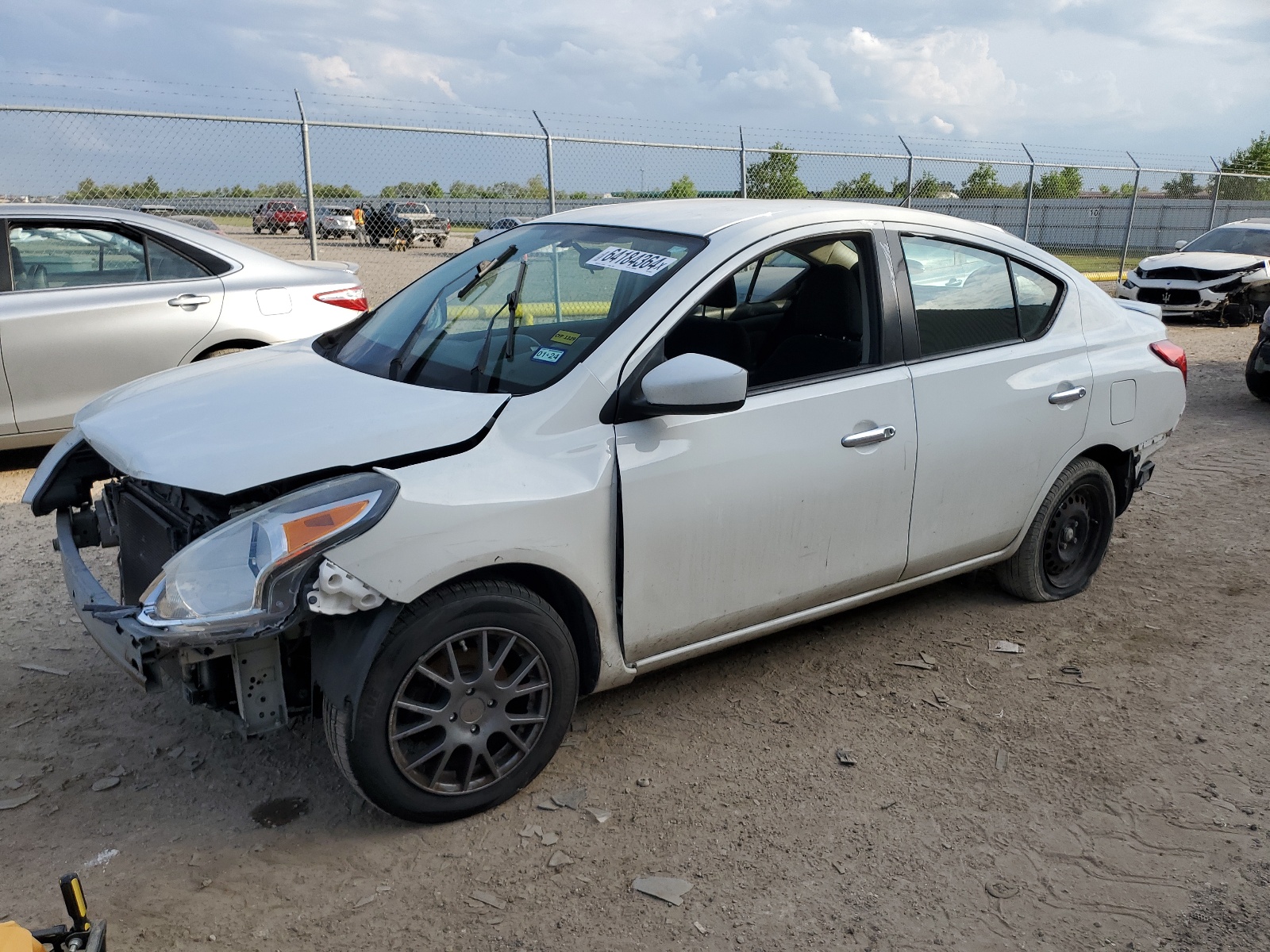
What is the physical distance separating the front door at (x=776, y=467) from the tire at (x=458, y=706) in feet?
1.07

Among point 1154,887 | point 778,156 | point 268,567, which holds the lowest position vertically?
point 1154,887

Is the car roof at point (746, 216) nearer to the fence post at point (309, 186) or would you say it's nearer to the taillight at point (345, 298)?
the taillight at point (345, 298)

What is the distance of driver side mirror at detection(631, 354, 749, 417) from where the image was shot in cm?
301

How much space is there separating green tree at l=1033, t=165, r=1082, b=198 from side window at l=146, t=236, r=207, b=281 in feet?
49.8

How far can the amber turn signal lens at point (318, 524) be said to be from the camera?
8.62ft

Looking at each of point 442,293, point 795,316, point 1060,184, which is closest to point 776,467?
point 795,316

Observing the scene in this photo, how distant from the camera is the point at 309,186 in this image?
409 inches

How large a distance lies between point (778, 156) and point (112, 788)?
40.8 feet

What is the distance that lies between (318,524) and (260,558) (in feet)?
0.54

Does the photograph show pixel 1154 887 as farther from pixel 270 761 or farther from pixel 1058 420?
pixel 270 761

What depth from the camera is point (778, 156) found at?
45.6 feet

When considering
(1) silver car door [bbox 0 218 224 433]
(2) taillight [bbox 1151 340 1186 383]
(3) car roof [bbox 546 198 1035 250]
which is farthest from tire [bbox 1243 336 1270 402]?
(1) silver car door [bbox 0 218 224 433]

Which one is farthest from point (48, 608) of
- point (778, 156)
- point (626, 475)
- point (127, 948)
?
point (778, 156)

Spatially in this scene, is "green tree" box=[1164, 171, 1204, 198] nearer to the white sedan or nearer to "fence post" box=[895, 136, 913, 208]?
"fence post" box=[895, 136, 913, 208]
